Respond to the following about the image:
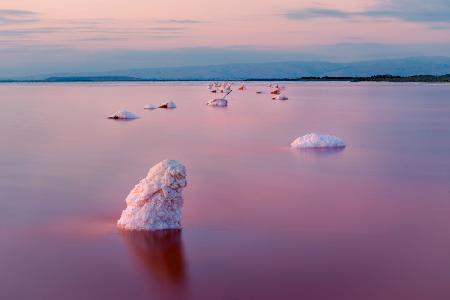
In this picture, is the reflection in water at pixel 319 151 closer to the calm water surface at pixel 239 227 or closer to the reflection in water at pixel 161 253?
the calm water surface at pixel 239 227

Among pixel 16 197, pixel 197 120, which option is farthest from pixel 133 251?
pixel 197 120

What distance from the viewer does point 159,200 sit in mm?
8703

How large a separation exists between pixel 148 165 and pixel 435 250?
30.6ft

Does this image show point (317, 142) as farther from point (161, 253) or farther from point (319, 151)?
point (161, 253)

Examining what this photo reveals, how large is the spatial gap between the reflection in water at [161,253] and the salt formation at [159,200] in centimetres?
14

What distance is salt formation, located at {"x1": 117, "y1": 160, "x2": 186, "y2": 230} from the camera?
866 centimetres

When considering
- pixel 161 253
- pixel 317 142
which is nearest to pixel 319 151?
pixel 317 142

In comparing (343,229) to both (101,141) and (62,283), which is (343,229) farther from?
(101,141)

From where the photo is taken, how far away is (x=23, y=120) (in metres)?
33.5

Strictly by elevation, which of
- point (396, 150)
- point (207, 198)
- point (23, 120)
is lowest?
point (23, 120)

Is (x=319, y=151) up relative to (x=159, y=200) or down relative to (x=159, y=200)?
down

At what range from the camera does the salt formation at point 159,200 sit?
8.66 meters

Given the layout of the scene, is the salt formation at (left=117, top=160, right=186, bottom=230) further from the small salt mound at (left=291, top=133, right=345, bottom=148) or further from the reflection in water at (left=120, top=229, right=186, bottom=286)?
the small salt mound at (left=291, top=133, right=345, bottom=148)

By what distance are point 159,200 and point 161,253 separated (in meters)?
1.09
